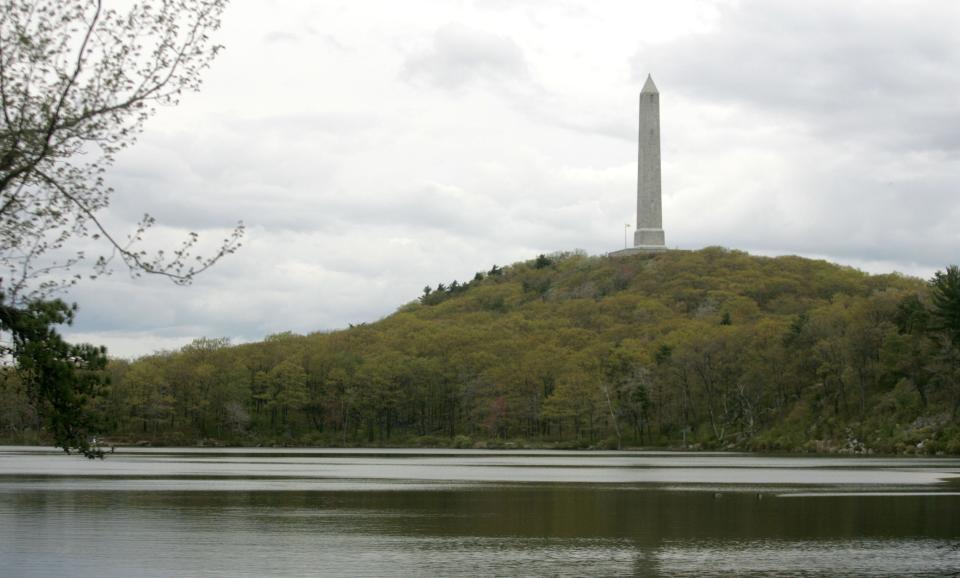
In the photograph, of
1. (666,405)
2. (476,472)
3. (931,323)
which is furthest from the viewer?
(666,405)

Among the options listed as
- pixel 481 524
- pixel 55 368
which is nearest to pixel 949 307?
pixel 481 524

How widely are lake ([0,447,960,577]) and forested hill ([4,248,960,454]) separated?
128 feet

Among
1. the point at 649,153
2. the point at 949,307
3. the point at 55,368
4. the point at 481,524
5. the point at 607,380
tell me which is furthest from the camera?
the point at 649,153

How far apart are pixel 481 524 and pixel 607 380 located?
99346 mm

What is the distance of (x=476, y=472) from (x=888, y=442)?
45767 mm

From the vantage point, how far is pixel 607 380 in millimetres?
143500

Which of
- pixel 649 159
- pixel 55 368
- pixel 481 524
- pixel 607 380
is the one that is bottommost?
pixel 481 524

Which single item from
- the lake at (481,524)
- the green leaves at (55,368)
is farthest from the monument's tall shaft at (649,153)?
the green leaves at (55,368)

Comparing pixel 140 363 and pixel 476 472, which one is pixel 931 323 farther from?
pixel 140 363

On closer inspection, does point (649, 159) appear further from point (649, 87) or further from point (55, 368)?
point (55, 368)

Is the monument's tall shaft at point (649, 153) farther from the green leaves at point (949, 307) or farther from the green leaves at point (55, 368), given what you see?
the green leaves at point (55, 368)

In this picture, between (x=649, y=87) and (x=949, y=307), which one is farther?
(x=649, y=87)

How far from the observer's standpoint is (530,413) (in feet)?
488

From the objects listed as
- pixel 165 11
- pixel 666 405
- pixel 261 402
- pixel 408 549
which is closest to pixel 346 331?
pixel 261 402
